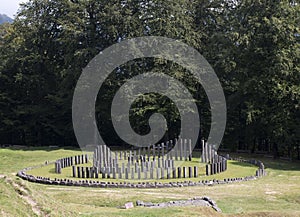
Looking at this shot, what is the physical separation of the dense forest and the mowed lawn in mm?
8485

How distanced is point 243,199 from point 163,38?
25.1 m

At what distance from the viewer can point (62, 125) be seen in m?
49.5

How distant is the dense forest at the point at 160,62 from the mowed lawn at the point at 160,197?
8485 mm

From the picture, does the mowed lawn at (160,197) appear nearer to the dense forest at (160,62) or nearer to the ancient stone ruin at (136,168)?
the ancient stone ruin at (136,168)

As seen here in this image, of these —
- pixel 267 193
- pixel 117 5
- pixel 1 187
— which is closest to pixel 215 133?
pixel 117 5

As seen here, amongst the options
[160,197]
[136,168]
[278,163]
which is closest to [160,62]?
[278,163]

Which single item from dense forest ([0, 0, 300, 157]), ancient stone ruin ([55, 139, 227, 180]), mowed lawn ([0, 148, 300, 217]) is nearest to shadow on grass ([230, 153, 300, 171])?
mowed lawn ([0, 148, 300, 217])

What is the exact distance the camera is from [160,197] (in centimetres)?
2052

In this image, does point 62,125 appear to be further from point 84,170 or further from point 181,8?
point 84,170

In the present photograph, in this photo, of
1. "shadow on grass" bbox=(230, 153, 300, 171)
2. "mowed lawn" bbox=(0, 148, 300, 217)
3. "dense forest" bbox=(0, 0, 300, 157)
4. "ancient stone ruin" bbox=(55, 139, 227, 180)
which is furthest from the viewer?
"dense forest" bbox=(0, 0, 300, 157)

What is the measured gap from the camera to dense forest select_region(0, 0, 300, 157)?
3762 cm

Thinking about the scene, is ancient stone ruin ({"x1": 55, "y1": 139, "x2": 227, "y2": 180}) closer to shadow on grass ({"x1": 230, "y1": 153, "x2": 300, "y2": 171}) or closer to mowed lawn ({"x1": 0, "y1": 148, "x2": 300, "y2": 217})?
mowed lawn ({"x1": 0, "y1": 148, "x2": 300, "y2": 217})

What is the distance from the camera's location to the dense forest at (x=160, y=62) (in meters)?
37.6

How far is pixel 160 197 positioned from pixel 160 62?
23642 mm
